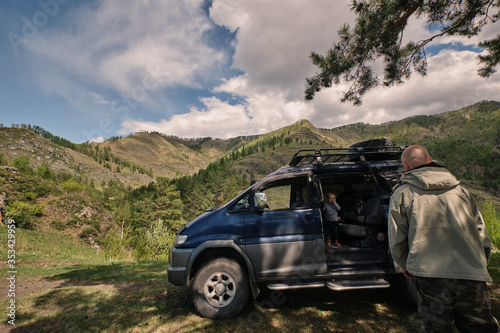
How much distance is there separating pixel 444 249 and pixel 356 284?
7.15 ft

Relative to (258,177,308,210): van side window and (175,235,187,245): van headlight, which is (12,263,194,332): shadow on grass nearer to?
(175,235,187,245): van headlight

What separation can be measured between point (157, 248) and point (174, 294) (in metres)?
16.9

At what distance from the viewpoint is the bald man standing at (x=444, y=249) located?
7.04 feet

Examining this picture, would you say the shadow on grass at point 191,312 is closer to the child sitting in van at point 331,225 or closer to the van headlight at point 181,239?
the child sitting in van at point 331,225

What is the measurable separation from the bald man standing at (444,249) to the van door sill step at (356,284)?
64.8 inches

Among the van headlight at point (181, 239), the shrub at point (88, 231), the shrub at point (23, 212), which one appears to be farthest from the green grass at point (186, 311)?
the shrub at point (88, 231)

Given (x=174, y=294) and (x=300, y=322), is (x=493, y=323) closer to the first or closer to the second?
(x=300, y=322)

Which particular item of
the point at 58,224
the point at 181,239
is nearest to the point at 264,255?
the point at 181,239

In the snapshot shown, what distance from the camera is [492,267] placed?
6051 mm

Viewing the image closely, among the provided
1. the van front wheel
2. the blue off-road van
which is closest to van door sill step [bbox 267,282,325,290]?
the blue off-road van

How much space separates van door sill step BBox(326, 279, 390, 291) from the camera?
3.89m

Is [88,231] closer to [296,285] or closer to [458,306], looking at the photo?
[296,285]

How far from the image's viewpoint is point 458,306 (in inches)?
85.5

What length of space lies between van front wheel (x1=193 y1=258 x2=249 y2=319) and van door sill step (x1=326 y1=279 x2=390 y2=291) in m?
1.55
